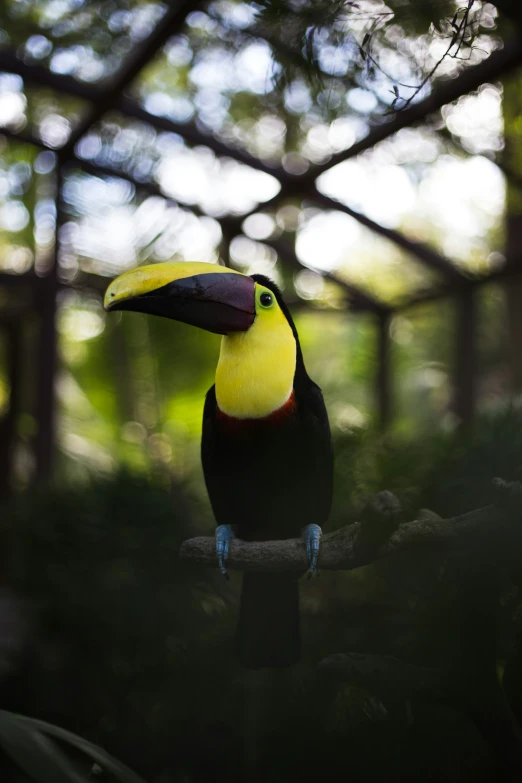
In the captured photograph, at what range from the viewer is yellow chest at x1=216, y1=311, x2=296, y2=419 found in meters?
1.18

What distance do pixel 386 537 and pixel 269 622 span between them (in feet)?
1.39

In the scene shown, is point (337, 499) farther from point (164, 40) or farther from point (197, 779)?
point (164, 40)

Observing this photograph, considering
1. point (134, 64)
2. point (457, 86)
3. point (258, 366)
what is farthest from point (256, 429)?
point (134, 64)

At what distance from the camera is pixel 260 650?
126 centimetres

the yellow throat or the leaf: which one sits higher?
the yellow throat

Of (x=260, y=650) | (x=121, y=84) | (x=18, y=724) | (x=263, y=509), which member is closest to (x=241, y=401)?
(x=263, y=509)

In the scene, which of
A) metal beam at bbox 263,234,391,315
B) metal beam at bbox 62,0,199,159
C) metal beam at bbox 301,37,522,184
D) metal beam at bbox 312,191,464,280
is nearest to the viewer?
metal beam at bbox 301,37,522,184

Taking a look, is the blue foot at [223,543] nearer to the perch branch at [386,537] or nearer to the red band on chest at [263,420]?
the perch branch at [386,537]

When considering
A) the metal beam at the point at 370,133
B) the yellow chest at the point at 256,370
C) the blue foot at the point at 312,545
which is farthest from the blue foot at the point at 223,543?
the metal beam at the point at 370,133

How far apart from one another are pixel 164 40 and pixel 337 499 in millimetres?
1481

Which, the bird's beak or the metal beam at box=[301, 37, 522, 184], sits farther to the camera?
the metal beam at box=[301, 37, 522, 184]

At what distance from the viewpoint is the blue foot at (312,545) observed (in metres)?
1.14

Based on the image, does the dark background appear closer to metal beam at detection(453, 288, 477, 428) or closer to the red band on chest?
metal beam at detection(453, 288, 477, 428)

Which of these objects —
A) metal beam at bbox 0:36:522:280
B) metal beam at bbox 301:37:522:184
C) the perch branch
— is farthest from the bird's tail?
metal beam at bbox 0:36:522:280
